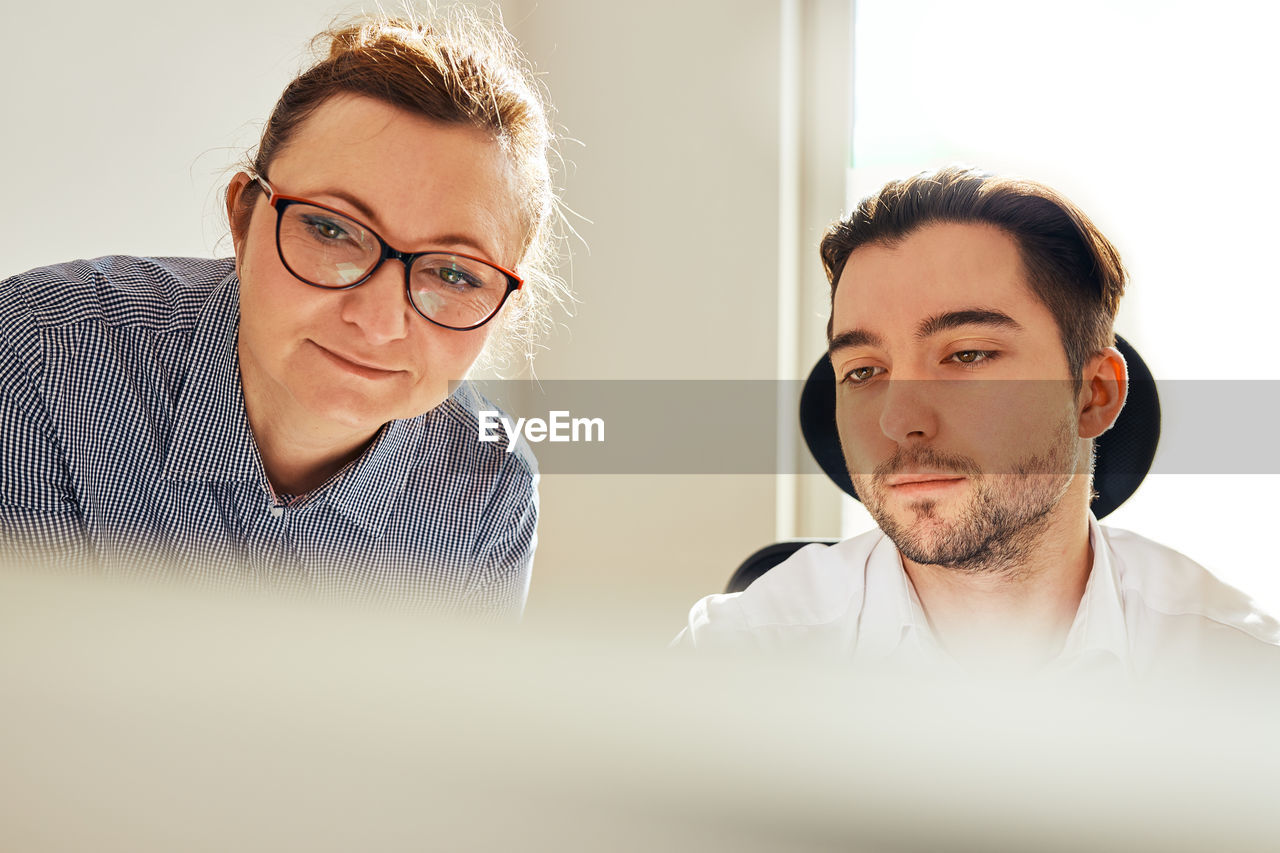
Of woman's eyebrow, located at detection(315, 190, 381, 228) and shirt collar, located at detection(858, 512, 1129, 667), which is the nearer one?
shirt collar, located at detection(858, 512, 1129, 667)

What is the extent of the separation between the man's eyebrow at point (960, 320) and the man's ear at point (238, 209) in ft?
1.78

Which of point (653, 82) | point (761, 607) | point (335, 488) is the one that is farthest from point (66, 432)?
point (653, 82)

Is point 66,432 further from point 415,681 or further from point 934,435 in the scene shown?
point 415,681

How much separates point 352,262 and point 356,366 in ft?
0.25

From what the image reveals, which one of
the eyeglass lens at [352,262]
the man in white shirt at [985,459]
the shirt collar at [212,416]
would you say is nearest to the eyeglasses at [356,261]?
the eyeglass lens at [352,262]

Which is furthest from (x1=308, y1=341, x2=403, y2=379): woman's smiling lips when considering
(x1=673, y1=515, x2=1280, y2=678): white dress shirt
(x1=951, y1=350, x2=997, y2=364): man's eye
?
(x1=951, y1=350, x2=997, y2=364): man's eye

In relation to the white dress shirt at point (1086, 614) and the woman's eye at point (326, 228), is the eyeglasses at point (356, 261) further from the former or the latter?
the white dress shirt at point (1086, 614)

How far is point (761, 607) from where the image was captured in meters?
0.68

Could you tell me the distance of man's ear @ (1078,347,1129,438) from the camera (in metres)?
0.65

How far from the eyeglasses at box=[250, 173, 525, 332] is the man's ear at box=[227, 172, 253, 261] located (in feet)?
0.27

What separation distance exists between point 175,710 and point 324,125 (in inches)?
29.5

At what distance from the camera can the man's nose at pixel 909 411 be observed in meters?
0.58

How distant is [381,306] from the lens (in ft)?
2.38

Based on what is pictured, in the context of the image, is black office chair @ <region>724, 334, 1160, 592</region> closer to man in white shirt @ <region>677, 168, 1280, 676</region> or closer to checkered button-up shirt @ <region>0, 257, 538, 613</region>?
man in white shirt @ <region>677, 168, 1280, 676</region>
